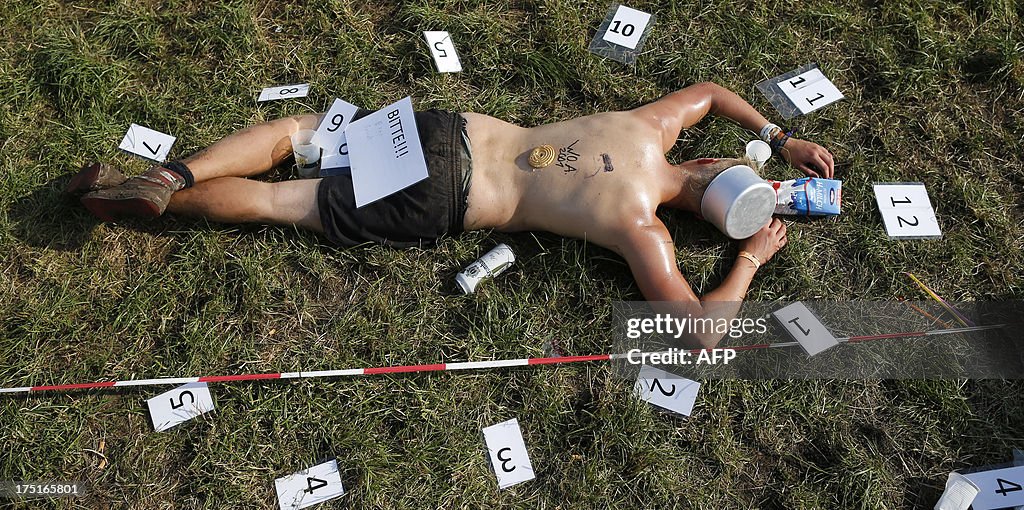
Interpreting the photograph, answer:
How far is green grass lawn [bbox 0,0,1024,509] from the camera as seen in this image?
3.26m

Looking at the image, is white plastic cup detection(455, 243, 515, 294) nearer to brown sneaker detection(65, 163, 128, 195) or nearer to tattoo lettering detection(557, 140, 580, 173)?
tattoo lettering detection(557, 140, 580, 173)

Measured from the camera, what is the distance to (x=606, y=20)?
14.5 feet

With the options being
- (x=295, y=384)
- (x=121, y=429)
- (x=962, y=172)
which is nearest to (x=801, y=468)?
(x=962, y=172)

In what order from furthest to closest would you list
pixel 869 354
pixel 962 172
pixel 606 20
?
pixel 606 20, pixel 962 172, pixel 869 354

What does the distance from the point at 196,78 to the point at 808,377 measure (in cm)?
380

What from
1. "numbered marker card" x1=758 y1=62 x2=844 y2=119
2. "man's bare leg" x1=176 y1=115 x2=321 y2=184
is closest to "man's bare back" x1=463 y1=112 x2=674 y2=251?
"man's bare leg" x1=176 y1=115 x2=321 y2=184

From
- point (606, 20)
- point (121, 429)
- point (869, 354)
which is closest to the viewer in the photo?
point (121, 429)

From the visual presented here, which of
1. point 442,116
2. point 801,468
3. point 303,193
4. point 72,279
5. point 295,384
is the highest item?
point 442,116

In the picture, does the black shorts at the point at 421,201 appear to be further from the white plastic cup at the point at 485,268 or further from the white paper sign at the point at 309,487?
the white paper sign at the point at 309,487

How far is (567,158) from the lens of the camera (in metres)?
3.44

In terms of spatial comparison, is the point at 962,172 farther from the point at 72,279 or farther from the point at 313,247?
the point at 72,279

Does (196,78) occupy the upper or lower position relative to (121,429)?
upper

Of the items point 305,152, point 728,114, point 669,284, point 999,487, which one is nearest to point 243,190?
point 305,152

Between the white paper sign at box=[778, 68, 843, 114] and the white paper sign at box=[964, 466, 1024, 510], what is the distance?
2148mm
